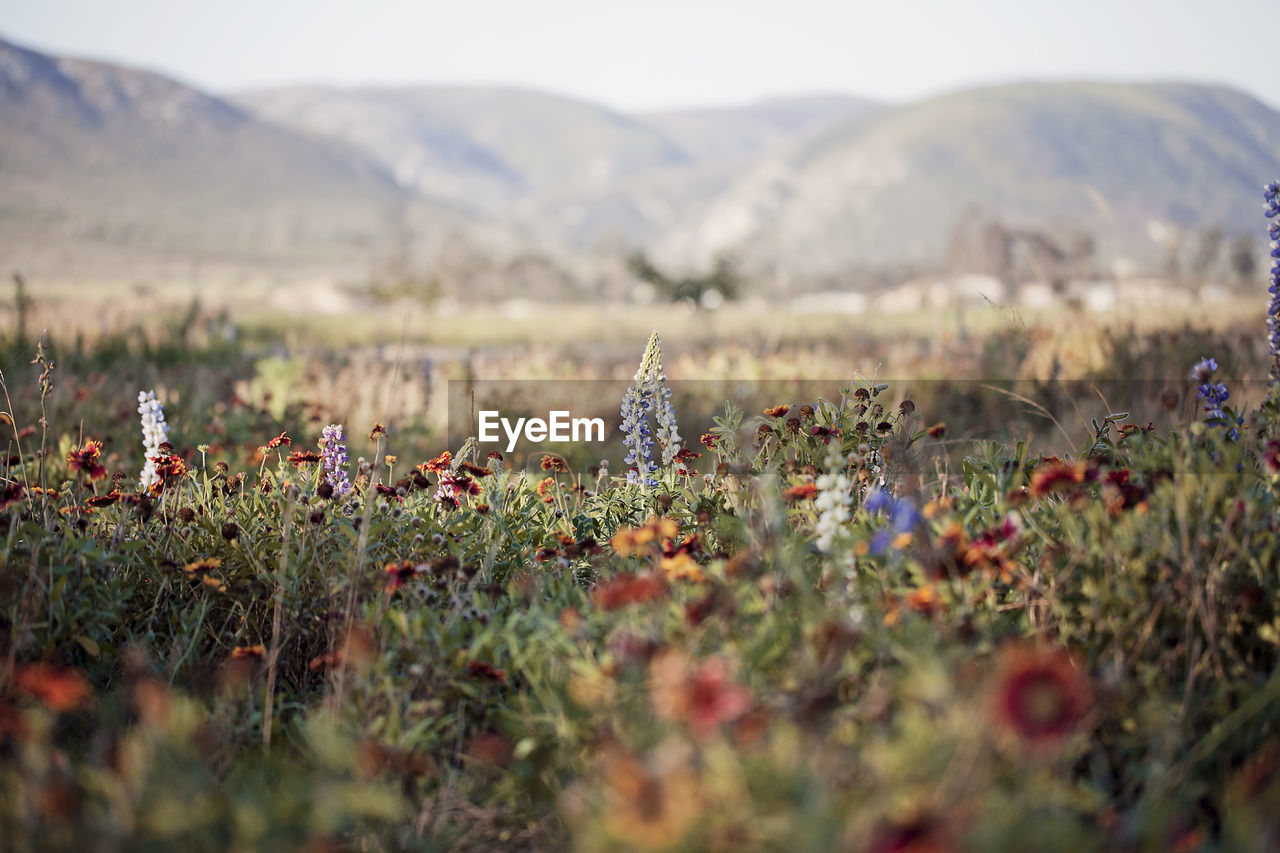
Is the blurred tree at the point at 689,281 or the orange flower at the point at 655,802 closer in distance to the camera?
the orange flower at the point at 655,802

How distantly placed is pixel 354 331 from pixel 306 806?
22634mm

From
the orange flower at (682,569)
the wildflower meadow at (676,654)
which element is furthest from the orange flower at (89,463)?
the orange flower at (682,569)

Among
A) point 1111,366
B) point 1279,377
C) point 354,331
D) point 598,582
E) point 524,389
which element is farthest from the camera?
point 354,331

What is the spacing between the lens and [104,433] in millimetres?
5910

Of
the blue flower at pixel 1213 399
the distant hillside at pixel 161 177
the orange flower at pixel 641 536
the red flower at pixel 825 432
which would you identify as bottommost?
the orange flower at pixel 641 536

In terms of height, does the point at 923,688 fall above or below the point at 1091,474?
below

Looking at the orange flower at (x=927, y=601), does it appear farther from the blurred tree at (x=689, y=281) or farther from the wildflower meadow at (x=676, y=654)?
the blurred tree at (x=689, y=281)

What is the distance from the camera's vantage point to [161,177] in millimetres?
140000

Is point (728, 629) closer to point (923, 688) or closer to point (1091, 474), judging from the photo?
point (923, 688)

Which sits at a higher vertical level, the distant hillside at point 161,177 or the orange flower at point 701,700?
the distant hillside at point 161,177

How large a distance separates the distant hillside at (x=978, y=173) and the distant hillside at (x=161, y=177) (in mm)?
55778

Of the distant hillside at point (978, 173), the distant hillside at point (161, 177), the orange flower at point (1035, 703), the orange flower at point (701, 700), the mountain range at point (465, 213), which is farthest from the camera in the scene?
the distant hillside at point (978, 173)

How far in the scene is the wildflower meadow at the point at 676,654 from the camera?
4.92 feet

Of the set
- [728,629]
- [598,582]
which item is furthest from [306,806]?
[598,582]
